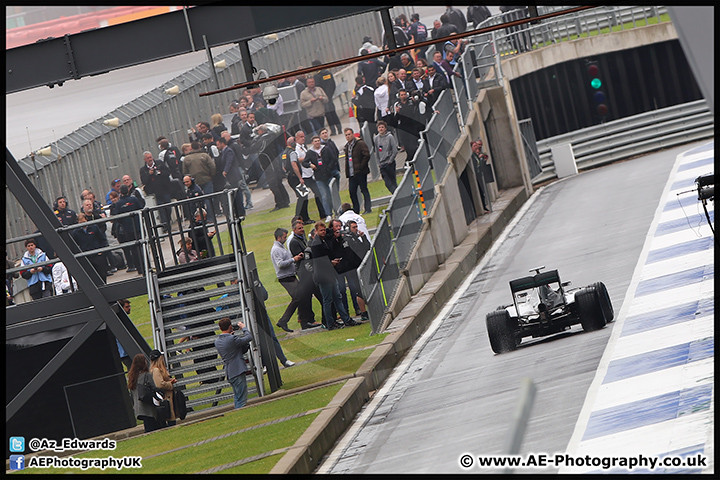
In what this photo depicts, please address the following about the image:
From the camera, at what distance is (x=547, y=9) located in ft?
132

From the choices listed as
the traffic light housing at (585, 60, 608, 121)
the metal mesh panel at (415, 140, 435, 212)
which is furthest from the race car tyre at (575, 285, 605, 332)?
the traffic light housing at (585, 60, 608, 121)

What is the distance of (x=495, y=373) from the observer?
15078 millimetres

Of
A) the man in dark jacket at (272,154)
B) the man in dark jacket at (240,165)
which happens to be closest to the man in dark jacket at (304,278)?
the man in dark jacket at (240,165)

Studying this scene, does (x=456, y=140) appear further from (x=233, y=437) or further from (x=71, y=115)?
(x=71, y=115)

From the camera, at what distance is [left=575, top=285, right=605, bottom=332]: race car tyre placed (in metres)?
15.1

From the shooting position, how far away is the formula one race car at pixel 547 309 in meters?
15.2

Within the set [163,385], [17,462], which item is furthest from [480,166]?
[17,462]

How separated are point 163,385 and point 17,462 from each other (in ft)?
8.48

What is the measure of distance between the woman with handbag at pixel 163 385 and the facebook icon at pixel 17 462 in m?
2.21

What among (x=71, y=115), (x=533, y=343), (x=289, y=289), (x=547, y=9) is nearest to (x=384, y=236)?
(x=289, y=289)

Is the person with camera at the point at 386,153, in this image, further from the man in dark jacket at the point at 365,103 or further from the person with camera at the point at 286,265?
the person with camera at the point at 286,265

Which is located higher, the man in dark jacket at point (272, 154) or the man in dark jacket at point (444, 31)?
the man in dark jacket at point (444, 31)

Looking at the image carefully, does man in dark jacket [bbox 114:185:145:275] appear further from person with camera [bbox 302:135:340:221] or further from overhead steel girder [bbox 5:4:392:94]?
overhead steel girder [bbox 5:4:392:94]

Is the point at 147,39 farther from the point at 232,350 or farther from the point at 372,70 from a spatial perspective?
the point at 372,70
